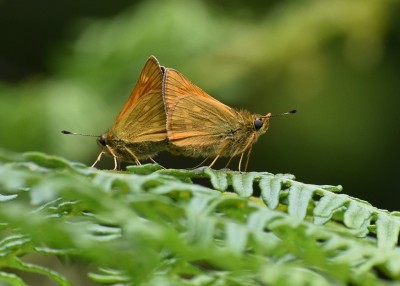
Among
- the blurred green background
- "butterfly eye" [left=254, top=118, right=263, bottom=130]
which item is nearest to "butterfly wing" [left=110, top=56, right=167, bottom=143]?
"butterfly eye" [left=254, top=118, right=263, bottom=130]

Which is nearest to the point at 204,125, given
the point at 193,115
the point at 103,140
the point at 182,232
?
the point at 193,115

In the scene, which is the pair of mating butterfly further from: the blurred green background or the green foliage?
the blurred green background

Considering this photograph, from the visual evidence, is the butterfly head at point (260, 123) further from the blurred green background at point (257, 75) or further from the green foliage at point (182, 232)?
the blurred green background at point (257, 75)

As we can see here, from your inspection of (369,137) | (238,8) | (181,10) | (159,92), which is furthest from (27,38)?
(159,92)

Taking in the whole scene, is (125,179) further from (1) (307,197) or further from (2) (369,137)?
(2) (369,137)

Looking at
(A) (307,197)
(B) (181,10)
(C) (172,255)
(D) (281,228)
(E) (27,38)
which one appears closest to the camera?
(D) (281,228)

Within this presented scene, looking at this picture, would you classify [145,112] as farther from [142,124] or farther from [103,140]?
[103,140]
